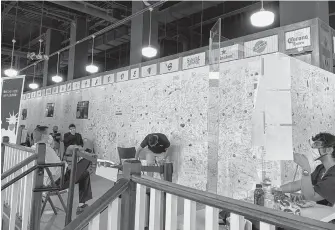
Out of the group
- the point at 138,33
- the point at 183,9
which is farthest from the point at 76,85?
the point at 183,9

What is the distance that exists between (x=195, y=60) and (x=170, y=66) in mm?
554

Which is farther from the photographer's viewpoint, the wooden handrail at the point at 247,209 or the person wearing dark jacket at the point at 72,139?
the person wearing dark jacket at the point at 72,139

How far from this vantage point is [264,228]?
939 millimetres

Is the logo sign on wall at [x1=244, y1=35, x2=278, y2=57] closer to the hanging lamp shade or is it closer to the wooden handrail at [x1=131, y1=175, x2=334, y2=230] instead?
the hanging lamp shade

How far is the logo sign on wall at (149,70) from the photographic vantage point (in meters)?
6.24

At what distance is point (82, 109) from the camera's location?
8.28 meters

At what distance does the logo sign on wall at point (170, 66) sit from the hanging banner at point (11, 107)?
9.30 feet

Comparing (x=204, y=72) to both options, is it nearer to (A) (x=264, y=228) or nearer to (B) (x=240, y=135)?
(B) (x=240, y=135)

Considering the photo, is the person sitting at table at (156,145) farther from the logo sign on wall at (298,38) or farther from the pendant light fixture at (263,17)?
the pendant light fixture at (263,17)

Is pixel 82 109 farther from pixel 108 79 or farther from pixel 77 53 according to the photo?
pixel 77 53

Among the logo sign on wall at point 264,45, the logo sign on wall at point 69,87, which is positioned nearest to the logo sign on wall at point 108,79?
the logo sign on wall at point 69,87

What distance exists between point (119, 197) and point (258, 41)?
4.38 m

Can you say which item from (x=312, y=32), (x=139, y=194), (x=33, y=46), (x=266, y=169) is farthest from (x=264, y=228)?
(x=33, y=46)
